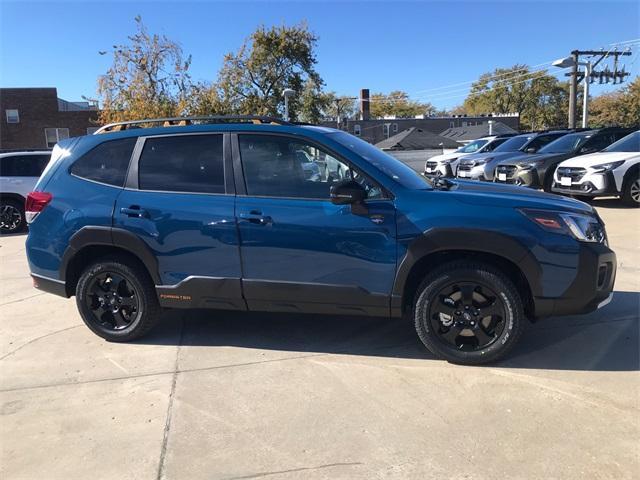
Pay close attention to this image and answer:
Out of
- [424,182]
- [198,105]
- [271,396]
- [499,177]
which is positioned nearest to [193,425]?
[271,396]

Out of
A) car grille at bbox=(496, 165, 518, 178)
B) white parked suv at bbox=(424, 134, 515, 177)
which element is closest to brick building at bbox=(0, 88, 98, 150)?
white parked suv at bbox=(424, 134, 515, 177)

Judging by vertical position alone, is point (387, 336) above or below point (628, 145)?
below

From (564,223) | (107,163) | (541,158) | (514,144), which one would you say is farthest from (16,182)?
Result: (514,144)

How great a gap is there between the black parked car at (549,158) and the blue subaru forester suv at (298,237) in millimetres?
9017

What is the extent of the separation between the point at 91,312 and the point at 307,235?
208cm

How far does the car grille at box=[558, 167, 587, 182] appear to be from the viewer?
11047 millimetres

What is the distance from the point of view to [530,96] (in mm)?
78062

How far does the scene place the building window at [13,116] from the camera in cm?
3881

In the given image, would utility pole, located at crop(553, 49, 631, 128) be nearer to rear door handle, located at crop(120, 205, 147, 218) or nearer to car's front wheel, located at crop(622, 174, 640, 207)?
car's front wheel, located at crop(622, 174, 640, 207)

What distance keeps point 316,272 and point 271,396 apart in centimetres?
94

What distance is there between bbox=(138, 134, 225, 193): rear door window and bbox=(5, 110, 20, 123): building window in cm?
4077

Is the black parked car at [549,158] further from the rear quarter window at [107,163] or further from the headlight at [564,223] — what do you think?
the rear quarter window at [107,163]

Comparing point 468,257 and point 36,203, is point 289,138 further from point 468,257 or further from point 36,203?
point 36,203

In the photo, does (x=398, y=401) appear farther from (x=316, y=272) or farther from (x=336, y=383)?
(x=316, y=272)
